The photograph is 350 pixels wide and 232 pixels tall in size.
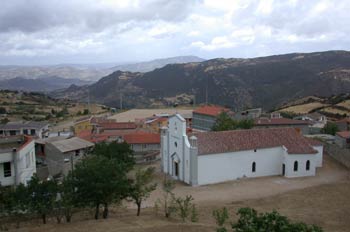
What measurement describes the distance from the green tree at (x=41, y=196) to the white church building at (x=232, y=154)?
18086 mm

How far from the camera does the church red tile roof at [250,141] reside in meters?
40.8

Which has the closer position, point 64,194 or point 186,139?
point 64,194

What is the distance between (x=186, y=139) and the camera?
133ft

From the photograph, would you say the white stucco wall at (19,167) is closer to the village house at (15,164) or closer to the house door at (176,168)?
the village house at (15,164)

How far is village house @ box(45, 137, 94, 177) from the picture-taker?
41.2 meters

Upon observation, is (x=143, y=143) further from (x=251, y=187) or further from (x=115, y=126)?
(x=251, y=187)

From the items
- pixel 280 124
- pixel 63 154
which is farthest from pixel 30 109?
pixel 63 154

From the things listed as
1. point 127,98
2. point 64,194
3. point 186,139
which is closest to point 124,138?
point 186,139

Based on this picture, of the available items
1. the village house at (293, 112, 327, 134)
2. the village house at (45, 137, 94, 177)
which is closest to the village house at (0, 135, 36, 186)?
the village house at (45, 137, 94, 177)

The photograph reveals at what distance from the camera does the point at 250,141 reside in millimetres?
42688

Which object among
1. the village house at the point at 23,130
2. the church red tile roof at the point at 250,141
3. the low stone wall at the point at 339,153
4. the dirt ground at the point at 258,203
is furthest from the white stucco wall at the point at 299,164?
the village house at the point at 23,130

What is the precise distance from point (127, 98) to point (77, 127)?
117531mm

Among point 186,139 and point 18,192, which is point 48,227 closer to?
point 18,192

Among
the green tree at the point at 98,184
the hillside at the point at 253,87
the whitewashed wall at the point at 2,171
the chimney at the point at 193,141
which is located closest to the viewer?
the green tree at the point at 98,184
